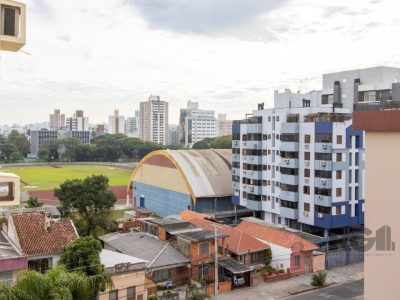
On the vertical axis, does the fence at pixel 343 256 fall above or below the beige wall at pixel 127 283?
below

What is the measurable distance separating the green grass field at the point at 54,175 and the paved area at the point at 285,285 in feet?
163

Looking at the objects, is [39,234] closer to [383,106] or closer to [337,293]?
[337,293]

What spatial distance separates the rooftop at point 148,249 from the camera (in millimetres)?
24719

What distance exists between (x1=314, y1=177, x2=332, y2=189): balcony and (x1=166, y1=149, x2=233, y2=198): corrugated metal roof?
40.7 feet

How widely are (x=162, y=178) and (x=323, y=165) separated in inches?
810

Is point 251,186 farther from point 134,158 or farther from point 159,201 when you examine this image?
point 134,158

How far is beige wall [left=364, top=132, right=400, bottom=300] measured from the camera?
9719 mm

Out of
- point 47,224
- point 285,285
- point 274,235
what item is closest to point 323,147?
point 274,235

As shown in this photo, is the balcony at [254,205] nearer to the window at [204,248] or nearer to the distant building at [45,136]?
the window at [204,248]

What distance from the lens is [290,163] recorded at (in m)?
35.6

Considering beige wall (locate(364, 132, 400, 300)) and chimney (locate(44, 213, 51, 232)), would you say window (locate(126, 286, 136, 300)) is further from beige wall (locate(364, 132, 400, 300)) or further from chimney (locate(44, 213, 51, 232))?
beige wall (locate(364, 132, 400, 300))

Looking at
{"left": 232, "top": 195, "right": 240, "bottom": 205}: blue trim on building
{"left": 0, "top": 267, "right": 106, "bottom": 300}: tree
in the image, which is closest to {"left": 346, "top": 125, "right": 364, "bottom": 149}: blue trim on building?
{"left": 232, "top": 195, "right": 240, "bottom": 205}: blue trim on building

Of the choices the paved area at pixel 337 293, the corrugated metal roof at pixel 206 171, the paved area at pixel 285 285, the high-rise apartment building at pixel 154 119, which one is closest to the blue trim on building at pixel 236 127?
the corrugated metal roof at pixel 206 171

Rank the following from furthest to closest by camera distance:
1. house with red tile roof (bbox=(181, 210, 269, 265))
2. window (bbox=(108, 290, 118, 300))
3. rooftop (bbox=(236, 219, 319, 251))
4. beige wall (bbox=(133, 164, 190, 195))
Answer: beige wall (bbox=(133, 164, 190, 195)) → rooftop (bbox=(236, 219, 319, 251)) → house with red tile roof (bbox=(181, 210, 269, 265)) → window (bbox=(108, 290, 118, 300))
